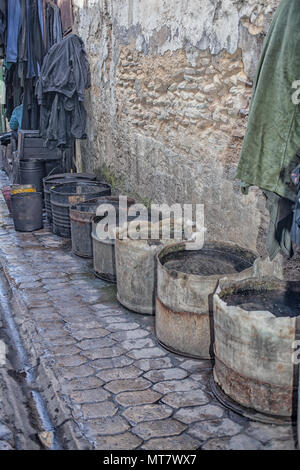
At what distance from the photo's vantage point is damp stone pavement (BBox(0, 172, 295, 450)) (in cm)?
296

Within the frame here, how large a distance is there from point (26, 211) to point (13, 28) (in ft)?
15.6

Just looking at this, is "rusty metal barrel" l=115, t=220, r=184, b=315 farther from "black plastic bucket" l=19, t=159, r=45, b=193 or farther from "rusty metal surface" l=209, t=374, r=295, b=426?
"black plastic bucket" l=19, t=159, r=45, b=193

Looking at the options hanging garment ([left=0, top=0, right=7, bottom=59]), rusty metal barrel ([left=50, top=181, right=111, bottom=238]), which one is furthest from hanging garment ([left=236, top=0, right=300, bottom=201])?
hanging garment ([left=0, top=0, right=7, bottom=59])

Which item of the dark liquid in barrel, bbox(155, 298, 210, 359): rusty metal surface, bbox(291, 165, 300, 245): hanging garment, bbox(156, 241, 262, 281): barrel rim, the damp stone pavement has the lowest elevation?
the damp stone pavement

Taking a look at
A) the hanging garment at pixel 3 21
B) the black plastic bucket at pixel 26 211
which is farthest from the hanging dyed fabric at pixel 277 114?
the hanging garment at pixel 3 21

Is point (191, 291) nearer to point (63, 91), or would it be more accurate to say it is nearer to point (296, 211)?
point (296, 211)

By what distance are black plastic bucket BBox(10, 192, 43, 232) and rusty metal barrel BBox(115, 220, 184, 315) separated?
3.36m

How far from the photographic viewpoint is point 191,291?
3.71 metres

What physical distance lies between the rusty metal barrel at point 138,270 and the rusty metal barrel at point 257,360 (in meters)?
1.30

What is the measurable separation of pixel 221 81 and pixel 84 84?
177 inches

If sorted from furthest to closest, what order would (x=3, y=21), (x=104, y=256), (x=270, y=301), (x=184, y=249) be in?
(x=3, y=21), (x=104, y=256), (x=184, y=249), (x=270, y=301)

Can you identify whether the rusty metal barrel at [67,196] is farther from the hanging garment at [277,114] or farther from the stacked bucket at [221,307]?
the hanging garment at [277,114]

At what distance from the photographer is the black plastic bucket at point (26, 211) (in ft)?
25.1

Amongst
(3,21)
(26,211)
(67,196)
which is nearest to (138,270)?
(67,196)
